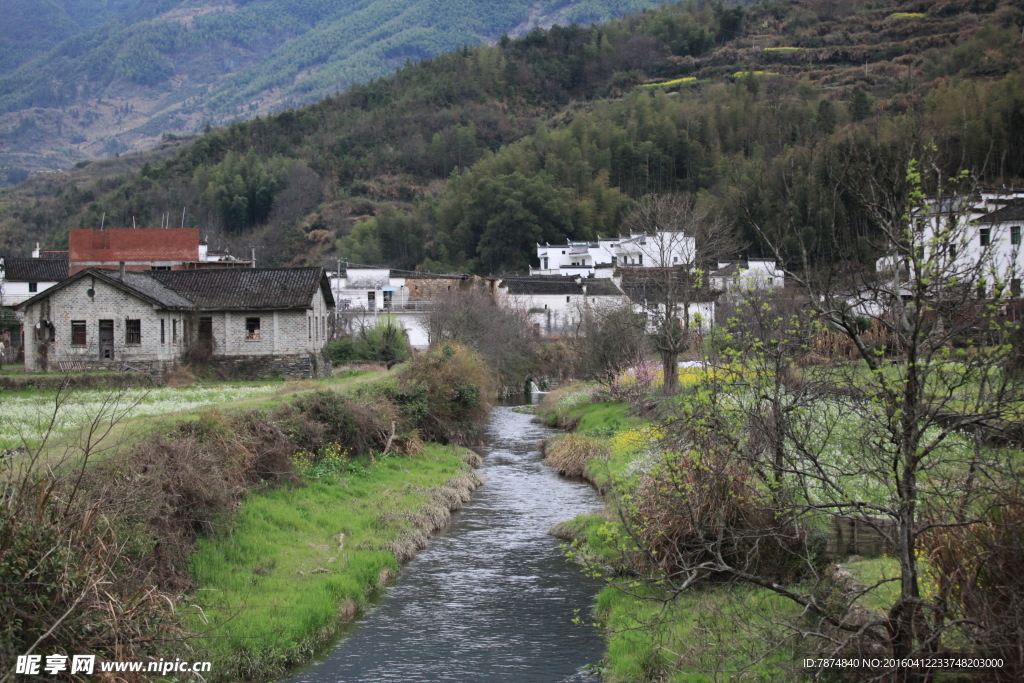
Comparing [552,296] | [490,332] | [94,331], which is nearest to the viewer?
[94,331]

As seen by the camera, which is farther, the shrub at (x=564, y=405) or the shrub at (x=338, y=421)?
the shrub at (x=564, y=405)

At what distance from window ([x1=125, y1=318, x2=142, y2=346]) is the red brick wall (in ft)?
86.0

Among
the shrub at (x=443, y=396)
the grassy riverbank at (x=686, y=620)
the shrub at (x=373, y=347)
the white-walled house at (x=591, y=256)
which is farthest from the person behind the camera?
the white-walled house at (x=591, y=256)

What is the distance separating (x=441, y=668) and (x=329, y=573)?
3.65m

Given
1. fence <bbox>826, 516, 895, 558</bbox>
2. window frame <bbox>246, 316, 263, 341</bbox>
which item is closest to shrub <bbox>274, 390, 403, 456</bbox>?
fence <bbox>826, 516, 895, 558</bbox>

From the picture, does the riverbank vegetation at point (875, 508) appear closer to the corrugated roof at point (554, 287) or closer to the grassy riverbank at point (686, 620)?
the grassy riverbank at point (686, 620)

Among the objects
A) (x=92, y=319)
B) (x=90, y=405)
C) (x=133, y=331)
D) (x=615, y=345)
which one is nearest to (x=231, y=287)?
(x=133, y=331)

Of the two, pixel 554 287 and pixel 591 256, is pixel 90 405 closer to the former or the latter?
pixel 554 287

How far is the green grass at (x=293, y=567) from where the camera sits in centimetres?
1197

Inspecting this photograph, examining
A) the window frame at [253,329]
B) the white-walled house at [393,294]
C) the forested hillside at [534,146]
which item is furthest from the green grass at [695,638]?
the forested hillside at [534,146]

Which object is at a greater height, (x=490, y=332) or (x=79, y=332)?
(x=79, y=332)

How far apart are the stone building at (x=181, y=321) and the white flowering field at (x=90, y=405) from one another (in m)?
5.90

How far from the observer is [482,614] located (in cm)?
1418

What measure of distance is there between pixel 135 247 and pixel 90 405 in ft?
142
